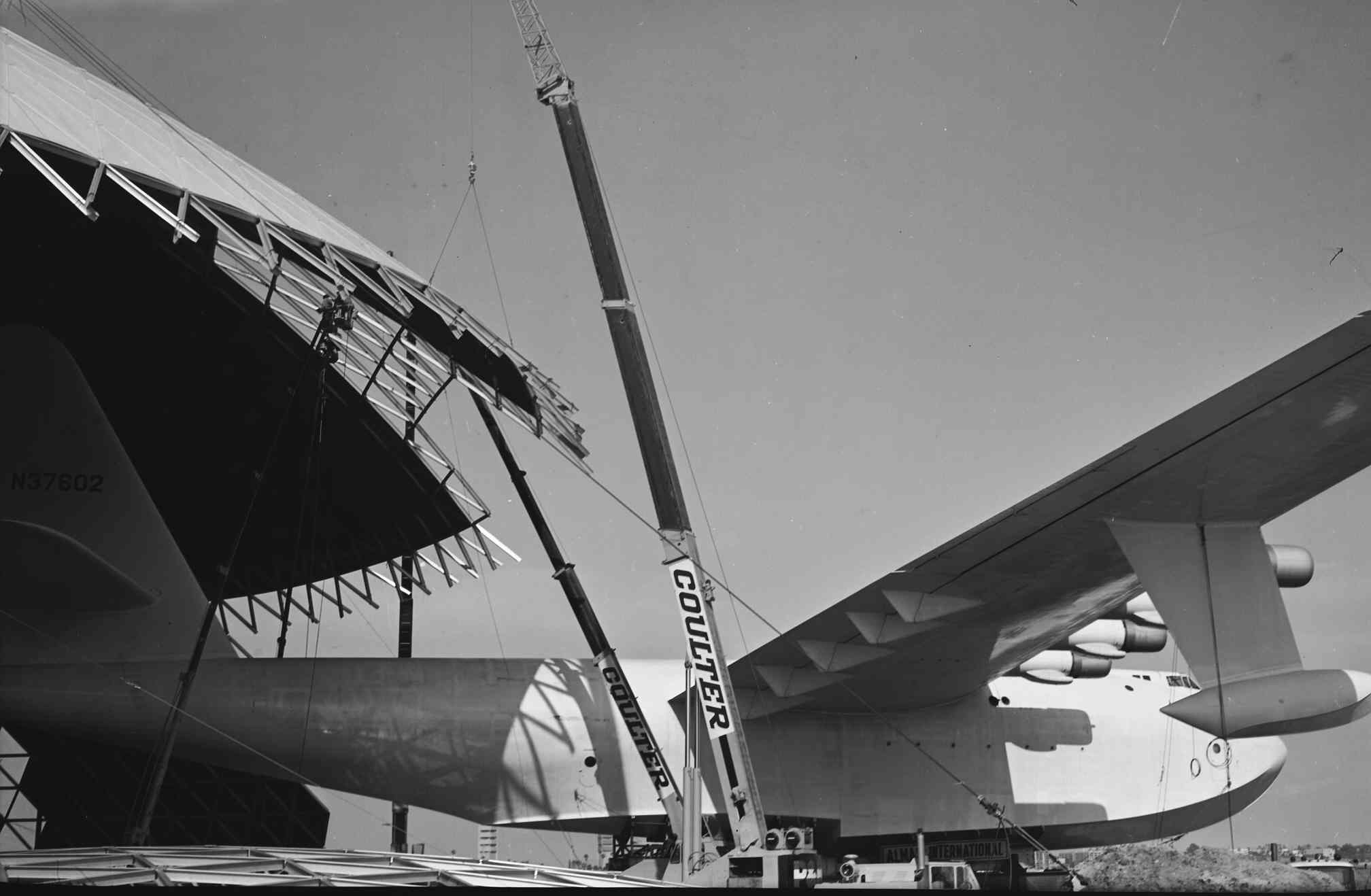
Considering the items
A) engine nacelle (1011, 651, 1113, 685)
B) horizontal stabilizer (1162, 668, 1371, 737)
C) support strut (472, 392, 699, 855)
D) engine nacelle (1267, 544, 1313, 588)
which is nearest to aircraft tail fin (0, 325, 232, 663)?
support strut (472, 392, 699, 855)

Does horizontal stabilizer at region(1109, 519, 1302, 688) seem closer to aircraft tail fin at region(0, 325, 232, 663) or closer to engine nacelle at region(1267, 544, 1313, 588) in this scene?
engine nacelle at region(1267, 544, 1313, 588)

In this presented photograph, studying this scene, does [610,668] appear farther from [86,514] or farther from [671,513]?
[86,514]

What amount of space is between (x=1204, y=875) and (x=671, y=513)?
796cm

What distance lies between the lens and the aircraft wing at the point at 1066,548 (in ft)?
43.9

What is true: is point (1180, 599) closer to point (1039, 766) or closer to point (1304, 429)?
point (1304, 429)

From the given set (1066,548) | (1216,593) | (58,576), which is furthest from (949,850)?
(58,576)

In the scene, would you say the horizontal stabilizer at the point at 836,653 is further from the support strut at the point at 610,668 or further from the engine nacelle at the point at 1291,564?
the engine nacelle at the point at 1291,564

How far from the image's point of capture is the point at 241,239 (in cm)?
1650

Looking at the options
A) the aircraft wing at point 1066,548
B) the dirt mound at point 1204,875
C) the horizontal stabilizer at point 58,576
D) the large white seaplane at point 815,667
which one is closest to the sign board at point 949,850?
the large white seaplane at point 815,667

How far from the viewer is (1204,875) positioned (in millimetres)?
9789

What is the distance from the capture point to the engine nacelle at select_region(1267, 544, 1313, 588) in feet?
60.2

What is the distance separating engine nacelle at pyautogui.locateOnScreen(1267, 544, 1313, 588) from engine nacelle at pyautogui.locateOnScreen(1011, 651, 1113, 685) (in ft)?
15.2

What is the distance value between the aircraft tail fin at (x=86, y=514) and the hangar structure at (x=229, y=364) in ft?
3.35

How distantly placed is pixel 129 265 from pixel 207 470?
5.85 m
